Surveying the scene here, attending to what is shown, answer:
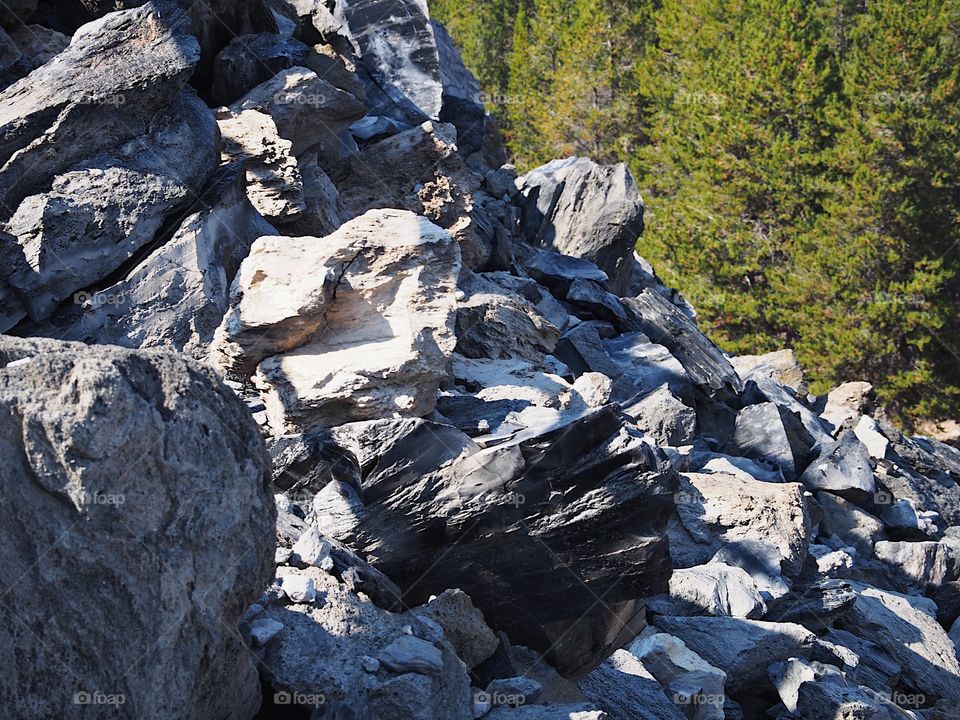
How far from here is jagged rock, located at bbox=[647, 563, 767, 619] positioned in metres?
8.08

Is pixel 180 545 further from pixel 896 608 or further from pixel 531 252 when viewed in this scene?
pixel 531 252

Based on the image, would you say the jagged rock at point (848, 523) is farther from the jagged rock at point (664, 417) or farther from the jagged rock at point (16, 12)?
the jagged rock at point (16, 12)

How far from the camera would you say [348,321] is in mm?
8375

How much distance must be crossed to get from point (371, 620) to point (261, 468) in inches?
52.0

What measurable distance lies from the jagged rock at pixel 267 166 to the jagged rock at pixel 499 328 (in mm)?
2037

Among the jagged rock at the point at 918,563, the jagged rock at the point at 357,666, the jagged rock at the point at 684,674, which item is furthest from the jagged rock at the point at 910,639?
the jagged rock at the point at 357,666

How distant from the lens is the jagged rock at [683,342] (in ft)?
43.3

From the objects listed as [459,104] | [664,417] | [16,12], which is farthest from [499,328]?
[459,104]

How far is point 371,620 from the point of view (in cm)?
563

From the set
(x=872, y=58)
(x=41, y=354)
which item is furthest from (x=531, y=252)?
(x=872, y=58)

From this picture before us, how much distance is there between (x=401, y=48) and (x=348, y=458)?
11.2 meters

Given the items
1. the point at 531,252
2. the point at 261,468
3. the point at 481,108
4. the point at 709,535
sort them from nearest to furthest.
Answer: the point at 261,468
the point at 709,535
the point at 531,252
the point at 481,108

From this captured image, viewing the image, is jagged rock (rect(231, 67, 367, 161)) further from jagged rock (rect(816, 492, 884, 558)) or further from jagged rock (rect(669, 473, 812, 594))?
jagged rock (rect(816, 492, 884, 558))

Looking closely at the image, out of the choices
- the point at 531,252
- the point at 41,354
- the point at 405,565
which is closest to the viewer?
the point at 41,354
